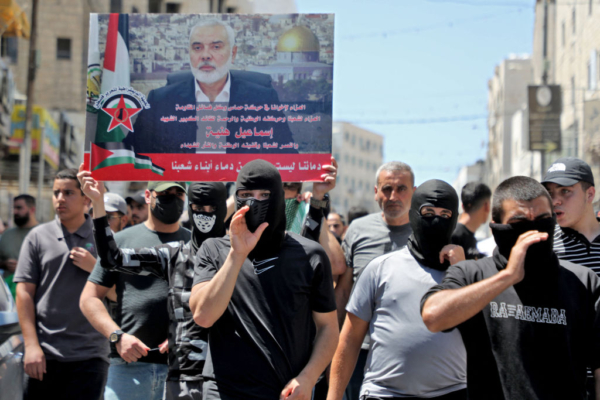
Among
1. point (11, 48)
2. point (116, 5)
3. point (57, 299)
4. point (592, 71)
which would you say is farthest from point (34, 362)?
point (116, 5)

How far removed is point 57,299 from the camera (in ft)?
17.5

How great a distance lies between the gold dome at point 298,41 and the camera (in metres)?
4.73

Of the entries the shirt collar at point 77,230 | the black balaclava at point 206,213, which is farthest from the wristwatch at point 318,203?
the shirt collar at point 77,230

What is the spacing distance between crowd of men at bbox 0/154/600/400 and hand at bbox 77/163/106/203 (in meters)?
0.02

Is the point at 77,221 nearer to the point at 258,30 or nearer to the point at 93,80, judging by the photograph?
the point at 93,80

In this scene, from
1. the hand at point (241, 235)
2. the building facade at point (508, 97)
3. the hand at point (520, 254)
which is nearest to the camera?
the hand at point (520, 254)

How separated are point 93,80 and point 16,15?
17.6 m

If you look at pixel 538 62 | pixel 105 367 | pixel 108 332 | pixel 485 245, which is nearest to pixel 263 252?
pixel 108 332

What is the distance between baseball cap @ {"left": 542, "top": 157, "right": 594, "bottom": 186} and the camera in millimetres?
4082

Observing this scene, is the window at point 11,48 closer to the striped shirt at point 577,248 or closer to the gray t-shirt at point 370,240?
the gray t-shirt at point 370,240

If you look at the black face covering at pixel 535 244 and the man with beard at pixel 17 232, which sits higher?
the black face covering at pixel 535 244

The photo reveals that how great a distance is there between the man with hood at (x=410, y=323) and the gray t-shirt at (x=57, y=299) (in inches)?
92.9

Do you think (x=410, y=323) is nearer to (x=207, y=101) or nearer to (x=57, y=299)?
(x=207, y=101)

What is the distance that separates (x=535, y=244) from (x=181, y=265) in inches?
88.0
